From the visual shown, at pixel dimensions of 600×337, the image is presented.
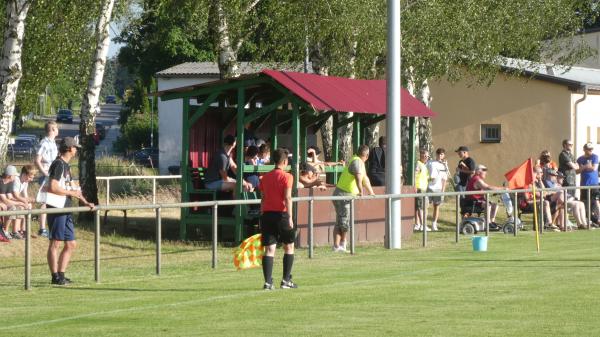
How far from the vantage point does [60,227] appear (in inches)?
621

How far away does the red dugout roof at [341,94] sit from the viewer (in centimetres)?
2289

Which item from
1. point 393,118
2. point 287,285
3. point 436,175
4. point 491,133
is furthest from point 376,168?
point 491,133

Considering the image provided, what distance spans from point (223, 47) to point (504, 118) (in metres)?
17.8

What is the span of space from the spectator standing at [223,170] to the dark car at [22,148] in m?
44.1

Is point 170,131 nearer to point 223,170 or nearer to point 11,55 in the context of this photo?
point 11,55

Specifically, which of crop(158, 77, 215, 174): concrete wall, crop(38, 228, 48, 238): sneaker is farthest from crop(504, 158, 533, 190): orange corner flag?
crop(158, 77, 215, 174): concrete wall

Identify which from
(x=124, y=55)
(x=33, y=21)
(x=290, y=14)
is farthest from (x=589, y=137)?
(x=124, y=55)

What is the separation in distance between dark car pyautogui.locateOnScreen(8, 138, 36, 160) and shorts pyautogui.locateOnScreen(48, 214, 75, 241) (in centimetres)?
5123

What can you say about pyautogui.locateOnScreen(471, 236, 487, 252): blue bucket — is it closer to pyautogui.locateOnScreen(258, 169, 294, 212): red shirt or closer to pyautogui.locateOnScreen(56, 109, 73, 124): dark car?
pyautogui.locateOnScreen(258, 169, 294, 212): red shirt

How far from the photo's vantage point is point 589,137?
143 feet

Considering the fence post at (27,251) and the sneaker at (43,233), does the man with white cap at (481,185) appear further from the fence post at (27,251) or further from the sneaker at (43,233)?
the fence post at (27,251)

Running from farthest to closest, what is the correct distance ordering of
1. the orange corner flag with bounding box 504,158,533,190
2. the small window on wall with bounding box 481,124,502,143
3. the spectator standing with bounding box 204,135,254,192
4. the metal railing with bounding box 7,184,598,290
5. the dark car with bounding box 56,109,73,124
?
the dark car with bounding box 56,109,73,124 → the small window on wall with bounding box 481,124,502,143 → the orange corner flag with bounding box 504,158,533,190 → the spectator standing with bounding box 204,135,254,192 → the metal railing with bounding box 7,184,598,290

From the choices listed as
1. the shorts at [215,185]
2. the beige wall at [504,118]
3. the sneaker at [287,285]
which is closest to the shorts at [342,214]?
the shorts at [215,185]

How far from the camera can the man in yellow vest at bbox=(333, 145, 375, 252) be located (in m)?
21.3
